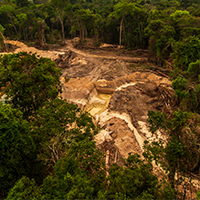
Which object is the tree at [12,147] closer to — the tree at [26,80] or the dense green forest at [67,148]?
the dense green forest at [67,148]

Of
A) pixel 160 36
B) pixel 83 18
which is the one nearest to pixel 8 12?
pixel 83 18

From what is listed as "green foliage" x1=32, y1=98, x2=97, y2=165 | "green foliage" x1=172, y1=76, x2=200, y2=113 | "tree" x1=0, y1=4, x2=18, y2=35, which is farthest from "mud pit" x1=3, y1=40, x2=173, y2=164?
"tree" x1=0, y1=4, x2=18, y2=35

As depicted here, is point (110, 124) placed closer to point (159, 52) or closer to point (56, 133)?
point (56, 133)

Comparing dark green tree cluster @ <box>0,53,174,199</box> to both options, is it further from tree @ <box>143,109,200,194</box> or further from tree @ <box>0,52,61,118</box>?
tree @ <box>143,109,200,194</box>

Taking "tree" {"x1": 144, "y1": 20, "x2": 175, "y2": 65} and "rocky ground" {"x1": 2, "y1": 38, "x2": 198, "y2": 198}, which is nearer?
"rocky ground" {"x1": 2, "y1": 38, "x2": 198, "y2": 198}

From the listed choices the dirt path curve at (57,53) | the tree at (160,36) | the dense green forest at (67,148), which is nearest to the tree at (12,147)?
the dense green forest at (67,148)

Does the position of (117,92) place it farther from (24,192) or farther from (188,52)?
(24,192)

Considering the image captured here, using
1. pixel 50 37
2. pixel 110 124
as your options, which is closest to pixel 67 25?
pixel 50 37
